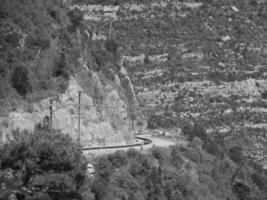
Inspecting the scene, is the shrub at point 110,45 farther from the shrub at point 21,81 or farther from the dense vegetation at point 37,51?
the shrub at point 21,81

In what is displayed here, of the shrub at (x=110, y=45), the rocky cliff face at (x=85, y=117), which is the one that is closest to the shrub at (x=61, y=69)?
the rocky cliff face at (x=85, y=117)

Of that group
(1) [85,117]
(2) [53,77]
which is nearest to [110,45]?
(1) [85,117]

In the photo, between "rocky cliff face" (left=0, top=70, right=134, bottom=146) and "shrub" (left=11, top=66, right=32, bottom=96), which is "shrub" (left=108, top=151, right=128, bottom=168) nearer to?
"rocky cliff face" (left=0, top=70, right=134, bottom=146)

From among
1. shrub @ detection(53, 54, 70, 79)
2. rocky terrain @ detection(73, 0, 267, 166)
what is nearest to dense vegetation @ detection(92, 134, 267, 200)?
shrub @ detection(53, 54, 70, 79)

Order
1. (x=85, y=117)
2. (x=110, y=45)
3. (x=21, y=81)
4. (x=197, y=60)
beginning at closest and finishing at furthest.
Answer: (x=21, y=81) → (x=85, y=117) → (x=110, y=45) → (x=197, y=60)

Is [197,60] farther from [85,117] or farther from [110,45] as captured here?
[85,117]

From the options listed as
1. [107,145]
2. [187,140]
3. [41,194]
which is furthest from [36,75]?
[187,140]

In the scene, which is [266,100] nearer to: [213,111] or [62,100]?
[213,111]
